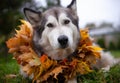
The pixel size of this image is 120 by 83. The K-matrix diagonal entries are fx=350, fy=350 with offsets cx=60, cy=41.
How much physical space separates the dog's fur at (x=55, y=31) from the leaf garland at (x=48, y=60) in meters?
0.14

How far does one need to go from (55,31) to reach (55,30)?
0.03 m

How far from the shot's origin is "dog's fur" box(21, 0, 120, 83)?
18.9ft

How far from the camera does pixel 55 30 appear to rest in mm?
5809

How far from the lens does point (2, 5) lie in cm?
1636

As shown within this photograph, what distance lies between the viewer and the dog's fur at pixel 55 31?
5.77 metres

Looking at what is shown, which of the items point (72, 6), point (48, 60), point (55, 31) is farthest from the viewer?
point (72, 6)

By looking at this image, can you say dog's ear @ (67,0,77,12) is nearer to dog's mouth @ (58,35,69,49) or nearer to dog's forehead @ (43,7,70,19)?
dog's forehead @ (43,7,70,19)

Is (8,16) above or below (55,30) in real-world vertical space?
below

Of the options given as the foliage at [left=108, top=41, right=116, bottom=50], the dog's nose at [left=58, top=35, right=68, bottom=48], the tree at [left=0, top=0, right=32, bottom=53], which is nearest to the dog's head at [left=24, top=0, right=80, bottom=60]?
the dog's nose at [left=58, top=35, right=68, bottom=48]

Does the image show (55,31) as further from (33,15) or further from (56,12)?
(33,15)

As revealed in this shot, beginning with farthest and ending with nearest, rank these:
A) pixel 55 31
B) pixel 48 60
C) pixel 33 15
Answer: pixel 33 15 → pixel 48 60 → pixel 55 31

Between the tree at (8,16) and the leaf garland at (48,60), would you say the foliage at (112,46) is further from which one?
the leaf garland at (48,60)

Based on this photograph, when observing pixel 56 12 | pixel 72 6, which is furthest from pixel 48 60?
pixel 72 6

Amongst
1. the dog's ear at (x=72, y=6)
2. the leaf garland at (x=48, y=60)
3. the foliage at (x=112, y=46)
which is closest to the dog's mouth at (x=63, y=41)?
the leaf garland at (x=48, y=60)
